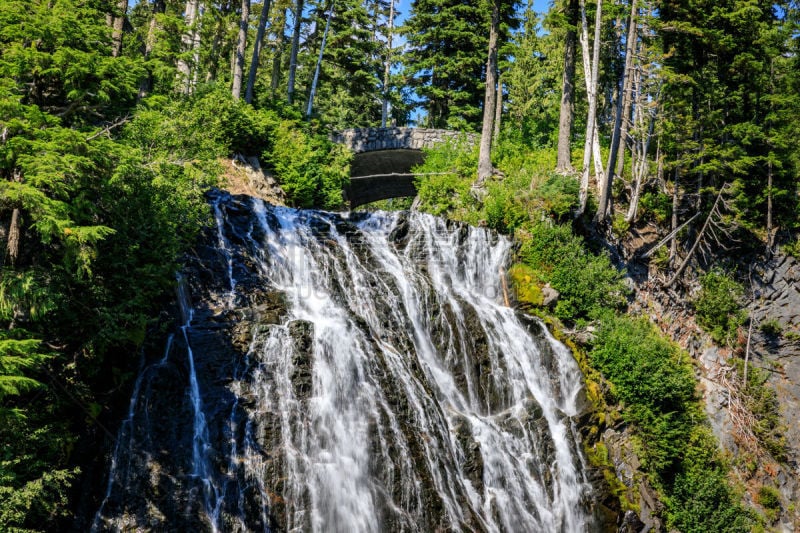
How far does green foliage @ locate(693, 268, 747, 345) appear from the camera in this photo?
60.0 ft

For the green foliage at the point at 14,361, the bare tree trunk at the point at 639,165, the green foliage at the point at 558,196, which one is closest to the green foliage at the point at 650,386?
the green foliage at the point at 558,196

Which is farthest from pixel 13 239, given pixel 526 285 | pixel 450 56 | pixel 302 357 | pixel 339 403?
pixel 450 56

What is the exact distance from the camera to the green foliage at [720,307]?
60.0 ft

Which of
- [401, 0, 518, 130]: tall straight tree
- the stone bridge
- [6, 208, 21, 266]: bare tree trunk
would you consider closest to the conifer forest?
[6, 208, 21, 266]: bare tree trunk

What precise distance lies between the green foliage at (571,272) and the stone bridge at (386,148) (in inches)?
350

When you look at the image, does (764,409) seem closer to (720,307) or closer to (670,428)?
(720,307)

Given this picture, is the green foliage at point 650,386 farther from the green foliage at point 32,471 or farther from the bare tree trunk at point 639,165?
the green foliage at point 32,471

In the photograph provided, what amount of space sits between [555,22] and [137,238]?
1833 cm

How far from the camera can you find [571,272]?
1639 centimetres

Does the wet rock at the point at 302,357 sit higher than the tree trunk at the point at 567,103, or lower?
lower

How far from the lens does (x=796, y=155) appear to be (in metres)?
19.6

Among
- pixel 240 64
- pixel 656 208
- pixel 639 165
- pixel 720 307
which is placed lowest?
pixel 720 307

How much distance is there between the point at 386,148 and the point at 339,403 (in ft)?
57.4

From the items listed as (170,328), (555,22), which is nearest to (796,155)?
(555,22)
